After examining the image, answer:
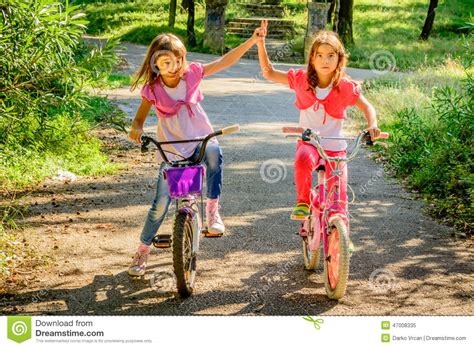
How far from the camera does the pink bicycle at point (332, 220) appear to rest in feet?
16.2

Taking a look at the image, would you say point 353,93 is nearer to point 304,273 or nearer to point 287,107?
point 304,273

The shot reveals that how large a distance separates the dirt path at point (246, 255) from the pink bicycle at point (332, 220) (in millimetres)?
198

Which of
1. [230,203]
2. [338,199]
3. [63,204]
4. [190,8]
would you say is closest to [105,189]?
[63,204]

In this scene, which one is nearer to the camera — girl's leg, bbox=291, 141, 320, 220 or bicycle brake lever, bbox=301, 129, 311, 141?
bicycle brake lever, bbox=301, 129, 311, 141

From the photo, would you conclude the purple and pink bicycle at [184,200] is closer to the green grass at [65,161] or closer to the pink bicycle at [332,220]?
the pink bicycle at [332,220]

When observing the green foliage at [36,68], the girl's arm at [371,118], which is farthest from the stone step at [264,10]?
the girl's arm at [371,118]

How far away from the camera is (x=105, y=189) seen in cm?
838

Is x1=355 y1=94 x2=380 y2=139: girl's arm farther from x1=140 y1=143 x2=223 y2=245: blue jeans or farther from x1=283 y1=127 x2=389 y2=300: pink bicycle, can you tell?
x1=140 y1=143 x2=223 y2=245: blue jeans

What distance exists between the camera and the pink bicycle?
4.93 metres

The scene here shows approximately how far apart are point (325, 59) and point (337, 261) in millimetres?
1336

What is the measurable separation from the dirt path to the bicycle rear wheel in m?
0.12

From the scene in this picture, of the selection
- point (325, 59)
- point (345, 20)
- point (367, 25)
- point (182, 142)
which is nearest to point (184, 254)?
point (182, 142)

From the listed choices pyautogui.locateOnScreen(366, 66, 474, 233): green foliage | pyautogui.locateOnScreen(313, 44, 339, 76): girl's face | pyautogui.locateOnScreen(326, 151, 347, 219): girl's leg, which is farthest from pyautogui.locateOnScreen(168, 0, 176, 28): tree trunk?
pyautogui.locateOnScreen(326, 151, 347, 219): girl's leg

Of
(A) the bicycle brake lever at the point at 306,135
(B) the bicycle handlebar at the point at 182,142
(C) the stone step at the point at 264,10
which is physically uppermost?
(C) the stone step at the point at 264,10
